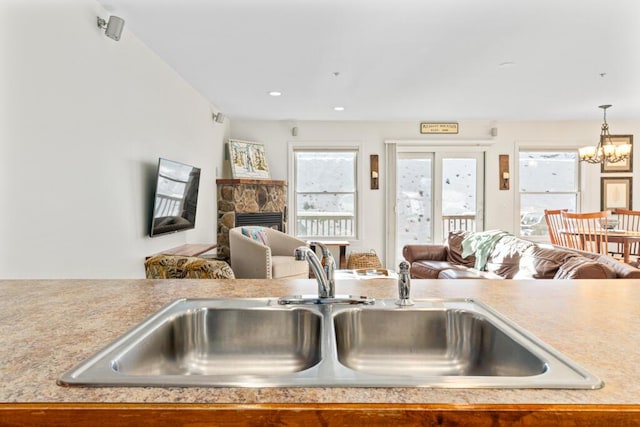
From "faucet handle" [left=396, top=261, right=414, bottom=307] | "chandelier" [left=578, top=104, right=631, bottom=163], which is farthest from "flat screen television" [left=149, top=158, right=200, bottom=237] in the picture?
"chandelier" [left=578, top=104, right=631, bottom=163]

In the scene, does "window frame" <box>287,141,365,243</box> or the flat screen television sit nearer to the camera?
the flat screen television

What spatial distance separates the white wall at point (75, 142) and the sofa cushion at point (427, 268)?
2779 mm

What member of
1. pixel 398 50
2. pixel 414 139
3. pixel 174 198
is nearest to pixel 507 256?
pixel 398 50

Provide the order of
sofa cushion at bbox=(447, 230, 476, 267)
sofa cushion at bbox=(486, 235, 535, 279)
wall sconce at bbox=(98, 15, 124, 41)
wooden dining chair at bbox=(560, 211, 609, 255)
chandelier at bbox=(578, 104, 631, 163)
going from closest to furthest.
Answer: wall sconce at bbox=(98, 15, 124, 41), sofa cushion at bbox=(486, 235, 535, 279), wooden dining chair at bbox=(560, 211, 609, 255), sofa cushion at bbox=(447, 230, 476, 267), chandelier at bbox=(578, 104, 631, 163)

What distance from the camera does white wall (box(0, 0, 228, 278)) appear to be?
74.6 inches

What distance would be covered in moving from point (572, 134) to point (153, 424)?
715 cm

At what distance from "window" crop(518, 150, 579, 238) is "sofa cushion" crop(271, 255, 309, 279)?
153 inches

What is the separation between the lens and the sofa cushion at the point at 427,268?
4.27 metres

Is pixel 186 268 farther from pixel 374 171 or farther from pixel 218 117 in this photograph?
pixel 374 171

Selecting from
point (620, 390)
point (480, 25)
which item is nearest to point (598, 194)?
point (480, 25)

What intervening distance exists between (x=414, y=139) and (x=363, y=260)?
2.07 m

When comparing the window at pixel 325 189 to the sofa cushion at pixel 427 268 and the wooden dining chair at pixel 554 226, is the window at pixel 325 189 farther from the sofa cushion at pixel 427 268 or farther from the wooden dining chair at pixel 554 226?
the wooden dining chair at pixel 554 226

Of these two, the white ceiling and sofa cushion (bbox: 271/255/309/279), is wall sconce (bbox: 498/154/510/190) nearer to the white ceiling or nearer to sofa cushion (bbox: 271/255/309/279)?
the white ceiling

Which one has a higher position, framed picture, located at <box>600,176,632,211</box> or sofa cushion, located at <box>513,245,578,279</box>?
framed picture, located at <box>600,176,632,211</box>
